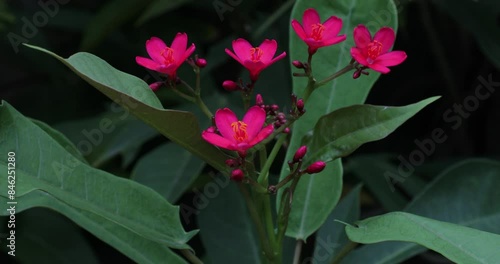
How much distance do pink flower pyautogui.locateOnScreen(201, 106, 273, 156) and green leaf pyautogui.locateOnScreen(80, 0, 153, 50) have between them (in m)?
0.90

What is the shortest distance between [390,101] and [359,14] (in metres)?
0.85

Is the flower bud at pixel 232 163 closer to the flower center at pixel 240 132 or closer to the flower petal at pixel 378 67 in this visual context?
the flower center at pixel 240 132

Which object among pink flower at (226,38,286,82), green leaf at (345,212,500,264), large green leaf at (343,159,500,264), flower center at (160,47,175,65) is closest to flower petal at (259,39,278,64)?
pink flower at (226,38,286,82)

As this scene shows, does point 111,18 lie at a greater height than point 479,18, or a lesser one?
greater

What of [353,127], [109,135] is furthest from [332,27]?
[109,135]

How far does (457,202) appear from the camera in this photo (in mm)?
1184

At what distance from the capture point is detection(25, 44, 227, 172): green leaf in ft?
2.49

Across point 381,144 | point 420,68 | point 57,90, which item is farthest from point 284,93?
point 57,90

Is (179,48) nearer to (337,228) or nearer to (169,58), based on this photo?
(169,58)

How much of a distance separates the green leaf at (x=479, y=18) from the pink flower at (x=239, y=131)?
3.04 ft

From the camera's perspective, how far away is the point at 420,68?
197 centimetres

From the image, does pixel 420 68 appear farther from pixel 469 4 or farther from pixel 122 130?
pixel 122 130

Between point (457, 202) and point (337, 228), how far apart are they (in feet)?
0.83

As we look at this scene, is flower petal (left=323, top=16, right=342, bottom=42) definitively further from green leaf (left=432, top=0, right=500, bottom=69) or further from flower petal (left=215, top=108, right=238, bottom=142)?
green leaf (left=432, top=0, right=500, bottom=69)
